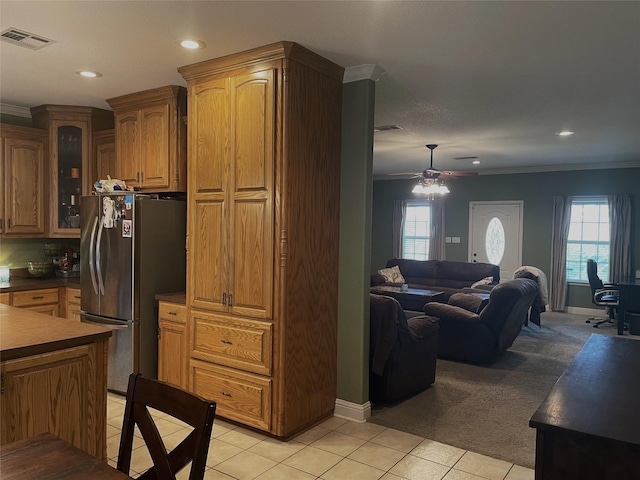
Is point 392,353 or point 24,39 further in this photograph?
point 392,353

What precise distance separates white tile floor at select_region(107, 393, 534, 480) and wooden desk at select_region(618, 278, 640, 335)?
471 cm

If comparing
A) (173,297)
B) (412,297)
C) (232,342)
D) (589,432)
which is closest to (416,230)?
(412,297)

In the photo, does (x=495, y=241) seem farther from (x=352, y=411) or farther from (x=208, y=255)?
(x=208, y=255)

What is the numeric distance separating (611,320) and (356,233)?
584 centimetres

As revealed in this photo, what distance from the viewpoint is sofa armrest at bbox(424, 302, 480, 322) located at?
5109mm

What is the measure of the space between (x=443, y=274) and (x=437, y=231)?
4.88 feet

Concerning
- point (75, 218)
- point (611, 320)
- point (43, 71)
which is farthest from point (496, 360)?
point (43, 71)

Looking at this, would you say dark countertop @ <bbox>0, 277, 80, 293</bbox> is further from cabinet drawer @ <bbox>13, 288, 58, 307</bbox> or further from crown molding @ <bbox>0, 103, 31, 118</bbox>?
crown molding @ <bbox>0, 103, 31, 118</bbox>

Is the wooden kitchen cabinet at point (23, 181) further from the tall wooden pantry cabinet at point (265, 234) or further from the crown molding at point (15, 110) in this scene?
the tall wooden pantry cabinet at point (265, 234)

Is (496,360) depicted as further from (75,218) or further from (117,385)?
(75,218)

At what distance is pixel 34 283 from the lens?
454 cm

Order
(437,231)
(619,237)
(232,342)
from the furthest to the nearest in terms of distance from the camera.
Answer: (437,231) → (619,237) → (232,342)

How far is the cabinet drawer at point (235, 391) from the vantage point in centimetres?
321

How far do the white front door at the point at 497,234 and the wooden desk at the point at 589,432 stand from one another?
7.42 m
